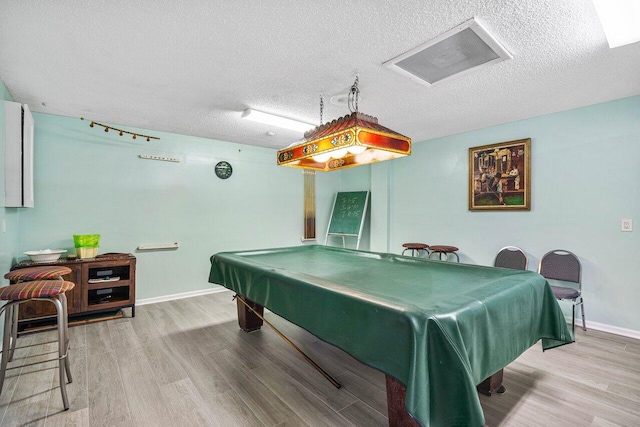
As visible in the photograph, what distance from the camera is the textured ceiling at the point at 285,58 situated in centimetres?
173

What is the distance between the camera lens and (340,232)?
5859 millimetres

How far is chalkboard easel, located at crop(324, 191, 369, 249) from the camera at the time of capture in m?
5.63

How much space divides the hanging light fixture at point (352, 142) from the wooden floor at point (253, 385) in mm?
1743

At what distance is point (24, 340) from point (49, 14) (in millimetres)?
2948

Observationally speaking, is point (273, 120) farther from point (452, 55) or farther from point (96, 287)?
point (96, 287)

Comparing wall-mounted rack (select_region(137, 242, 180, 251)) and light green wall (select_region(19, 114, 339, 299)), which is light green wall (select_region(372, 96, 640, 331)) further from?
wall-mounted rack (select_region(137, 242, 180, 251))

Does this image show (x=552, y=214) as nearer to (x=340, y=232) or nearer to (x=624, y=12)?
(x=624, y=12)

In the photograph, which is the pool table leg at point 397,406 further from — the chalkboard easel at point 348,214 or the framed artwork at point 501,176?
the chalkboard easel at point 348,214

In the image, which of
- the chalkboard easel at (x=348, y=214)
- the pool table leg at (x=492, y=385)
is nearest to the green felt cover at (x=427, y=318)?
the pool table leg at (x=492, y=385)

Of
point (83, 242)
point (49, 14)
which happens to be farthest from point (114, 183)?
point (49, 14)

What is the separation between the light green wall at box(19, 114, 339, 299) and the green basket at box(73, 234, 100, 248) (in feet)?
1.34

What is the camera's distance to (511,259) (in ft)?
12.1

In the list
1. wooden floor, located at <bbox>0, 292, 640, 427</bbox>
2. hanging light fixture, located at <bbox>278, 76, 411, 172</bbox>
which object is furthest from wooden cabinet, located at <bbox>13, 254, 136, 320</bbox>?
hanging light fixture, located at <bbox>278, 76, 411, 172</bbox>

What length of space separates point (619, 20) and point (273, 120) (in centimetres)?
297
